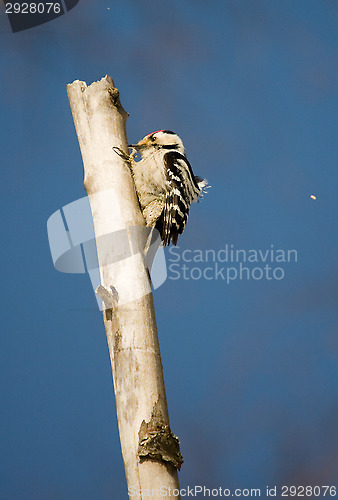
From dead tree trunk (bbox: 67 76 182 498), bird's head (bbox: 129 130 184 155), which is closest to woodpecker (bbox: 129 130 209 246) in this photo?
bird's head (bbox: 129 130 184 155)

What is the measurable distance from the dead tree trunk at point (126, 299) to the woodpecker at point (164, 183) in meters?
0.25

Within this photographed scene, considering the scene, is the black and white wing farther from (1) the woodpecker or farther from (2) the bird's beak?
(2) the bird's beak

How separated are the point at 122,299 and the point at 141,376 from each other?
36 cm

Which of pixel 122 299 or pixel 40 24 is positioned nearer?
pixel 122 299

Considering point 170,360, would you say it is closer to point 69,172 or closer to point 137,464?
point 69,172

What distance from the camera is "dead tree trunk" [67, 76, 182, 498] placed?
232 centimetres

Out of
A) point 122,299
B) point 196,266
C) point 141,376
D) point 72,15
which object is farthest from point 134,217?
point 72,15

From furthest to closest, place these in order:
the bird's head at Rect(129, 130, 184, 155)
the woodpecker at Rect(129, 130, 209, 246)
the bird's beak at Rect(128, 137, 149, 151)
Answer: the bird's head at Rect(129, 130, 184, 155) → the bird's beak at Rect(128, 137, 149, 151) → the woodpecker at Rect(129, 130, 209, 246)

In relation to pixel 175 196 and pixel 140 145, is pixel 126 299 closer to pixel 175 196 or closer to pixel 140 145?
pixel 175 196

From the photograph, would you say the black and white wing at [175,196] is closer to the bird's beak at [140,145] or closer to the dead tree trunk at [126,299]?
the bird's beak at [140,145]

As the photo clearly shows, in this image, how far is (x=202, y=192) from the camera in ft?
12.6

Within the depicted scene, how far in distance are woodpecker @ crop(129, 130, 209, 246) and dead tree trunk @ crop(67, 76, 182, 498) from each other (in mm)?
250

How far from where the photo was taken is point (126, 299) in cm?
259

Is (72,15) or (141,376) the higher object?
(72,15)
